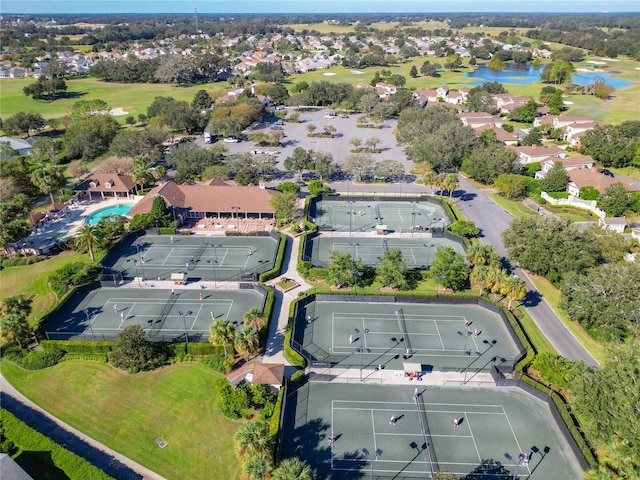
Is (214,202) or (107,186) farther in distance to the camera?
(107,186)

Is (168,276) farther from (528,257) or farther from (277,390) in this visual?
(528,257)

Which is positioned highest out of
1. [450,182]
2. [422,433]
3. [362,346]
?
[450,182]

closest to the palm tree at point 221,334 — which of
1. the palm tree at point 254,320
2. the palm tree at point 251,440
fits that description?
the palm tree at point 254,320

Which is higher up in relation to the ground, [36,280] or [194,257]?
[36,280]

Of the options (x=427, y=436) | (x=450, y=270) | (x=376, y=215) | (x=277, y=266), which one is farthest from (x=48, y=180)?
(x=427, y=436)

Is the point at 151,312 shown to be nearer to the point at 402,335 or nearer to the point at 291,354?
the point at 291,354

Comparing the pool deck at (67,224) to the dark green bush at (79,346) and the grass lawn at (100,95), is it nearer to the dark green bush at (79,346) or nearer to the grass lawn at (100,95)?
the dark green bush at (79,346)

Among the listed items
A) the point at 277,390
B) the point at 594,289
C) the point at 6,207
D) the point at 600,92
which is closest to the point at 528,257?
the point at 594,289
